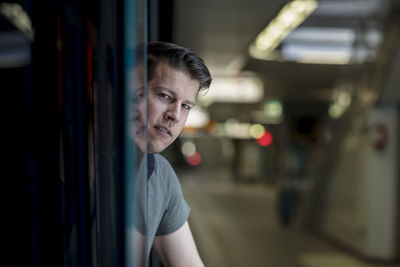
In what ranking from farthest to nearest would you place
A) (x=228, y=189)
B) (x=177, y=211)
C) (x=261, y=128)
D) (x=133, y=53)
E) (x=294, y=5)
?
(x=261, y=128) → (x=228, y=189) → (x=294, y=5) → (x=177, y=211) → (x=133, y=53)

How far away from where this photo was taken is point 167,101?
75cm

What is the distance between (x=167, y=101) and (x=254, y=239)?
6.16m

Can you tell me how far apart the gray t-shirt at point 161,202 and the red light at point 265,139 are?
1376 centimetres

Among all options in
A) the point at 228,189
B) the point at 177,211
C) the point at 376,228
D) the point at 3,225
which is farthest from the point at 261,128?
the point at 177,211

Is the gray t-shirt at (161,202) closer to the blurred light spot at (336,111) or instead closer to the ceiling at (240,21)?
the ceiling at (240,21)

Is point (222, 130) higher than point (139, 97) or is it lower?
lower

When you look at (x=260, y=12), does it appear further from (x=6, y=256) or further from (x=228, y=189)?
(x=228, y=189)

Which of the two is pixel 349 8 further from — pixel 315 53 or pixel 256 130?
pixel 256 130

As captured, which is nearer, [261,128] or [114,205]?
[114,205]

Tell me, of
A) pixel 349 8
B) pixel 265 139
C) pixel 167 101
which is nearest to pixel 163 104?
pixel 167 101

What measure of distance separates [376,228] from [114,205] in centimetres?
536

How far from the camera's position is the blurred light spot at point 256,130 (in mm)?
14811

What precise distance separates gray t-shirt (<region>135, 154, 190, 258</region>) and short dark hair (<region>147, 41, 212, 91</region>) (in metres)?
0.16

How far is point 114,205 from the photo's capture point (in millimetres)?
729
